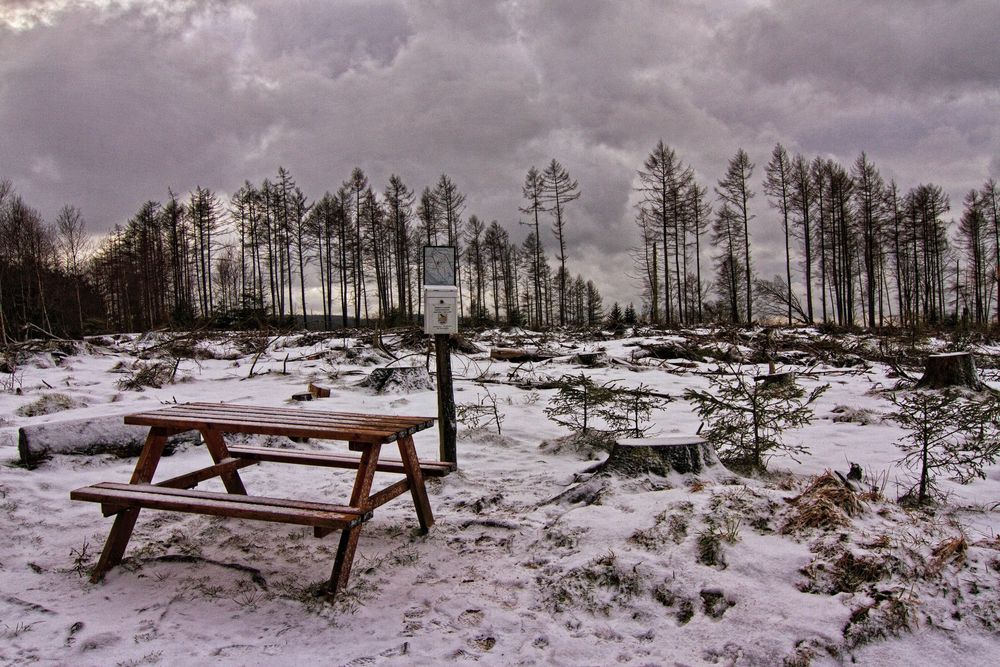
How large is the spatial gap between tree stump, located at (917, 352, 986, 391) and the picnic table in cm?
711

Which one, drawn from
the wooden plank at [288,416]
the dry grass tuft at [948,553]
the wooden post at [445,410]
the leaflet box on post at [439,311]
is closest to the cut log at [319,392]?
the wooden post at [445,410]

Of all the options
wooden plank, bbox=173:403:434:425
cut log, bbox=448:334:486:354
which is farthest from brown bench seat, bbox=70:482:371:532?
cut log, bbox=448:334:486:354

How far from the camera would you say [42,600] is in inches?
107

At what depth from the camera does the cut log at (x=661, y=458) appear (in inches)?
154

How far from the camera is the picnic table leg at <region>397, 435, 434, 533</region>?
333 cm

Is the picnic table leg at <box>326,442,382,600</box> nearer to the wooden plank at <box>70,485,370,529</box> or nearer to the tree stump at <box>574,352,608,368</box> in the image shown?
the wooden plank at <box>70,485,370,529</box>

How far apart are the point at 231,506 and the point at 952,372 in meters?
8.57

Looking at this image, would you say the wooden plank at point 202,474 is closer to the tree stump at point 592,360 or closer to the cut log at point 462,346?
the tree stump at point 592,360

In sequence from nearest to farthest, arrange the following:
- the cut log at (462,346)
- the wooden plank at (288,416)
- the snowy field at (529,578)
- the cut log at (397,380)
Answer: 1. the snowy field at (529,578)
2. the wooden plank at (288,416)
3. the cut log at (397,380)
4. the cut log at (462,346)

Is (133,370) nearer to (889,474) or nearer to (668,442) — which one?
(668,442)

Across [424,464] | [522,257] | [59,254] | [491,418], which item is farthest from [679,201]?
[59,254]

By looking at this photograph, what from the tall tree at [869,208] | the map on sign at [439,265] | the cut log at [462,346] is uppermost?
the tall tree at [869,208]

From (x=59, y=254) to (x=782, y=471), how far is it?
39.0 meters

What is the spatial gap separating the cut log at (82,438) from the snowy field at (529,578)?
0.48ft
